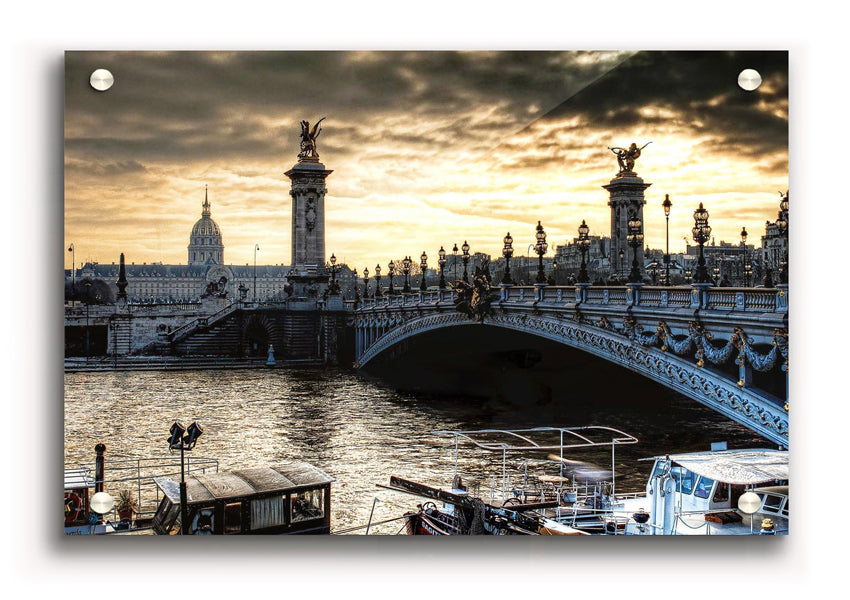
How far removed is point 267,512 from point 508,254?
2949mm

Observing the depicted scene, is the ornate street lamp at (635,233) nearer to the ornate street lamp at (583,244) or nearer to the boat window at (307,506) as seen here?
the ornate street lamp at (583,244)

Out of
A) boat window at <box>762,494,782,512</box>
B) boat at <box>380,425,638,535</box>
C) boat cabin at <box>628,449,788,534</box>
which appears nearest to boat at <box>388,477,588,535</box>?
boat at <box>380,425,638,535</box>

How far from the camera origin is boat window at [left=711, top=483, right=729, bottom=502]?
6512 mm

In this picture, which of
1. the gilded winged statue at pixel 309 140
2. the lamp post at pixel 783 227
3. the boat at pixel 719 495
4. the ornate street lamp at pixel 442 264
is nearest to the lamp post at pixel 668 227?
the lamp post at pixel 783 227

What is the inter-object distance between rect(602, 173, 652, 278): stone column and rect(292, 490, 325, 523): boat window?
122 inches

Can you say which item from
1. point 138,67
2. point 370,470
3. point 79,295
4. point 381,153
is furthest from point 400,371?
point 138,67

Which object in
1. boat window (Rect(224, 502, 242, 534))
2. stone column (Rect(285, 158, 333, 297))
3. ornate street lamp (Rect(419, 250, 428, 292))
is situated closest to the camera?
boat window (Rect(224, 502, 242, 534))

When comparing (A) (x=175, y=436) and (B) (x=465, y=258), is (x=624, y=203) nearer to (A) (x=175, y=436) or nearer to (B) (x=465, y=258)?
(B) (x=465, y=258)

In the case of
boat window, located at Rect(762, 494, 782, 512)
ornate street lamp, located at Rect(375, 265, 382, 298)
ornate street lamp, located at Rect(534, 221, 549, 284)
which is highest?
ornate street lamp, located at Rect(534, 221, 549, 284)

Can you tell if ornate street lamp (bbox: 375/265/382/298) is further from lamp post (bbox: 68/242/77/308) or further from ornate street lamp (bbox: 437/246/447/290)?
lamp post (bbox: 68/242/77/308)

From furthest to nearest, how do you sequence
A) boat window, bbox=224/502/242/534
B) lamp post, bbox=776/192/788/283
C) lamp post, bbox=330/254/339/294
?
lamp post, bbox=330/254/339/294, boat window, bbox=224/502/242/534, lamp post, bbox=776/192/788/283

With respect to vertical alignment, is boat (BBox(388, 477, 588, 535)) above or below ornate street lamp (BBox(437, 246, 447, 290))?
below
